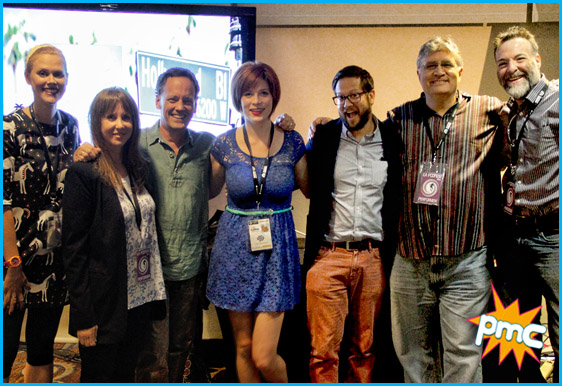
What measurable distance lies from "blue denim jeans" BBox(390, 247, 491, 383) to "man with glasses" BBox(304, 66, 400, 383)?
129 mm

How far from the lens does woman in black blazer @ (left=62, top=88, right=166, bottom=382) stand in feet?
5.38

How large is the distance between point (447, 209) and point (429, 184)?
0.46 feet

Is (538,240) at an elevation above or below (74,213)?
below

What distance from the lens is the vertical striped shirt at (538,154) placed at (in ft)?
5.75

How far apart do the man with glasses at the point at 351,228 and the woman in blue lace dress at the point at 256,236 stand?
154mm

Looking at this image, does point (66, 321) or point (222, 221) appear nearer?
point (222, 221)

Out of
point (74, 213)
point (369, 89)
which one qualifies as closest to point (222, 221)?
A: point (74, 213)

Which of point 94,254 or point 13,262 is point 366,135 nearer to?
point 94,254

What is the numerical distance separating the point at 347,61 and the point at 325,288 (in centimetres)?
185

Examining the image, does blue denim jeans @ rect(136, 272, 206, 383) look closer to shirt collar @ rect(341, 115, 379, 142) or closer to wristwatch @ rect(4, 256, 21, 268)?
wristwatch @ rect(4, 256, 21, 268)

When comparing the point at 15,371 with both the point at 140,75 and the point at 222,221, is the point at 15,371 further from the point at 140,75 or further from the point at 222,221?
the point at 140,75

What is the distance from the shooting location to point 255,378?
2.01 meters

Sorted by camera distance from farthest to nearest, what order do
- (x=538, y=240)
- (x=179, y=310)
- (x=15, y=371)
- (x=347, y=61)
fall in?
(x=347, y=61)
(x=15, y=371)
(x=179, y=310)
(x=538, y=240)

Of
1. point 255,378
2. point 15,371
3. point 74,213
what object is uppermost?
point 74,213
